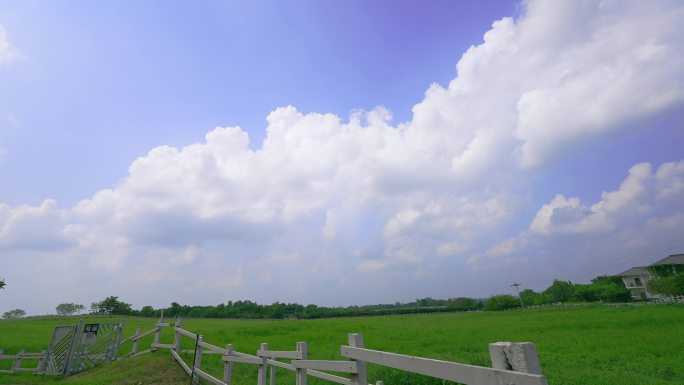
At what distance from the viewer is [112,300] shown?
109688 millimetres

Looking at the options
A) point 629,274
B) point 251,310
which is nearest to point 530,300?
point 629,274

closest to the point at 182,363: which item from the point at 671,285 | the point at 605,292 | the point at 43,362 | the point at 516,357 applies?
the point at 43,362

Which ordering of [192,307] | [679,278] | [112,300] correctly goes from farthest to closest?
[192,307] → [112,300] → [679,278]

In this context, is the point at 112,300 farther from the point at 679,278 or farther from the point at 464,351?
the point at 679,278

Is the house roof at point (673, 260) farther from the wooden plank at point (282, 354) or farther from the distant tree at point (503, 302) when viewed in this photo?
the wooden plank at point (282, 354)

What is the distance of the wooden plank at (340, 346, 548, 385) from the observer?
2.04 meters

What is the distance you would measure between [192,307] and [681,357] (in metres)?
127

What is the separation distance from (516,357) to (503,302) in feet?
314

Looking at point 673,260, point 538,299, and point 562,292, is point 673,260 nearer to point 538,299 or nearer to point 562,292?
point 562,292

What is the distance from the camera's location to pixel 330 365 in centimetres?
464

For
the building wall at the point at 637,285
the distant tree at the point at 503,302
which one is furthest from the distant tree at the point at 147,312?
the building wall at the point at 637,285

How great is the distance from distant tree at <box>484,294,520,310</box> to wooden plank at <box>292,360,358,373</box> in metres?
91.8

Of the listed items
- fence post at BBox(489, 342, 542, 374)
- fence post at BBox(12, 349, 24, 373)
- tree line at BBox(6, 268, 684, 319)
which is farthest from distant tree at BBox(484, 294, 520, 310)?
fence post at BBox(489, 342, 542, 374)

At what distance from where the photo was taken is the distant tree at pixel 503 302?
281 feet
